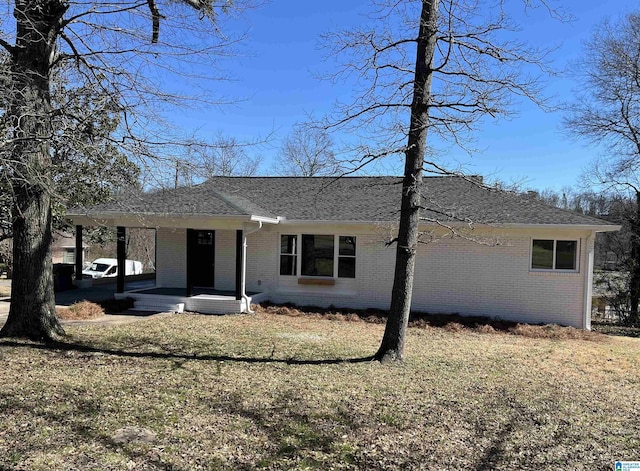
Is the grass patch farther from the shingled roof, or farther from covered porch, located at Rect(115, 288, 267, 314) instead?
the shingled roof

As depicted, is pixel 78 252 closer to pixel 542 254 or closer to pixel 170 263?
pixel 170 263

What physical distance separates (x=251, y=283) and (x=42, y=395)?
32.5 feet

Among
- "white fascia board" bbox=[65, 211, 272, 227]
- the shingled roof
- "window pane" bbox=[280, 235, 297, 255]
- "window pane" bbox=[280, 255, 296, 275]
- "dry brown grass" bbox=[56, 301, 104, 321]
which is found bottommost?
"dry brown grass" bbox=[56, 301, 104, 321]

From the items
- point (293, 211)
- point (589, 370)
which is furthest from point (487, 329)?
point (293, 211)

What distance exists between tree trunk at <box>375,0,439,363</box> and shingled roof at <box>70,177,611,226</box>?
3803 mm

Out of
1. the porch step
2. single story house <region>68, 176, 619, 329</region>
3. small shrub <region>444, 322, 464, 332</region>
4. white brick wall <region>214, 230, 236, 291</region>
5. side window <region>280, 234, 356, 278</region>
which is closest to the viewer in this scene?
small shrub <region>444, 322, 464, 332</region>

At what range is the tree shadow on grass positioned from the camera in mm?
7645

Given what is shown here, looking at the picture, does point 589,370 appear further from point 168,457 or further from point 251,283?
point 251,283

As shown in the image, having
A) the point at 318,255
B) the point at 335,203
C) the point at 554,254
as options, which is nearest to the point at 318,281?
the point at 318,255

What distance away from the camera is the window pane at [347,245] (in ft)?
48.0

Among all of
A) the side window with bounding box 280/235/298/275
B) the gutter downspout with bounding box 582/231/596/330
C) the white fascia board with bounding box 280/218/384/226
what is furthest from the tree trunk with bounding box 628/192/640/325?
the side window with bounding box 280/235/298/275

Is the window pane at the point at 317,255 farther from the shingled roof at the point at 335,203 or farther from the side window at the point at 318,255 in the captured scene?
the shingled roof at the point at 335,203

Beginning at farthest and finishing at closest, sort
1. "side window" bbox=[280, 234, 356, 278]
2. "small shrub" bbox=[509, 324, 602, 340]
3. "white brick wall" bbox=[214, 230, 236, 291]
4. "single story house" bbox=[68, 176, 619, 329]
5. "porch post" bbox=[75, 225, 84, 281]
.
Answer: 1. "porch post" bbox=[75, 225, 84, 281]
2. "white brick wall" bbox=[214, 230, 236, 291]
3. "side window" bbox=[280, 234, 356, 278]
4. "single story house" bbox=[68, 176, 619, 329]
5. "small shrub" bbox=[509, 324, 602, 340]

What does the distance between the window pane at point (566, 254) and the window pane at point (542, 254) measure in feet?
0.62
